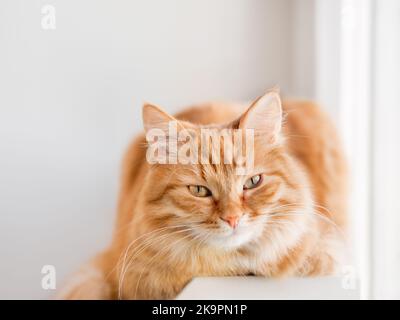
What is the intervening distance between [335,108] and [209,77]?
14.4 inches

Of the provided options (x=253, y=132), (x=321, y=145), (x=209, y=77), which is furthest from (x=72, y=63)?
(x=321, y=145)

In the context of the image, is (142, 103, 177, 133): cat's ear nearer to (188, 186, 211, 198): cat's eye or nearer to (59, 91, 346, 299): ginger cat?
(59, 91, 346, 299): ginger cat

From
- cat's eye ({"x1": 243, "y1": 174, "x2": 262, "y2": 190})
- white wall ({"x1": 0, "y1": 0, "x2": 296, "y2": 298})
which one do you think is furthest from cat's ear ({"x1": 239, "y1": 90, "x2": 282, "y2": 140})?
white wall ({"x1": 0, "y1": 0, "x2": 296, "y2": 298})

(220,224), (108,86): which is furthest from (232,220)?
(108,86)

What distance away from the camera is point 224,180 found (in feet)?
3.86

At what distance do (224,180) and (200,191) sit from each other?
7 cm

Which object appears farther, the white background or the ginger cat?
the white background

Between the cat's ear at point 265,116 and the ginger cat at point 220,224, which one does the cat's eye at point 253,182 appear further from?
the cat's ear at point 265,116

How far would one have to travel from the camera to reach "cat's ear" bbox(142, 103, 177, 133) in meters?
1.19

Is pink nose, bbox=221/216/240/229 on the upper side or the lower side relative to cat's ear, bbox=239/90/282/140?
lower

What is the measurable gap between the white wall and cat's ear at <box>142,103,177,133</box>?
0.15 meters

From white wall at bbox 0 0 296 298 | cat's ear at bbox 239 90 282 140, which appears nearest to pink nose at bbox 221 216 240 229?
cat's ear at bbox 239 90 282 140

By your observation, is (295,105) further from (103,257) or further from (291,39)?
(103,257)
